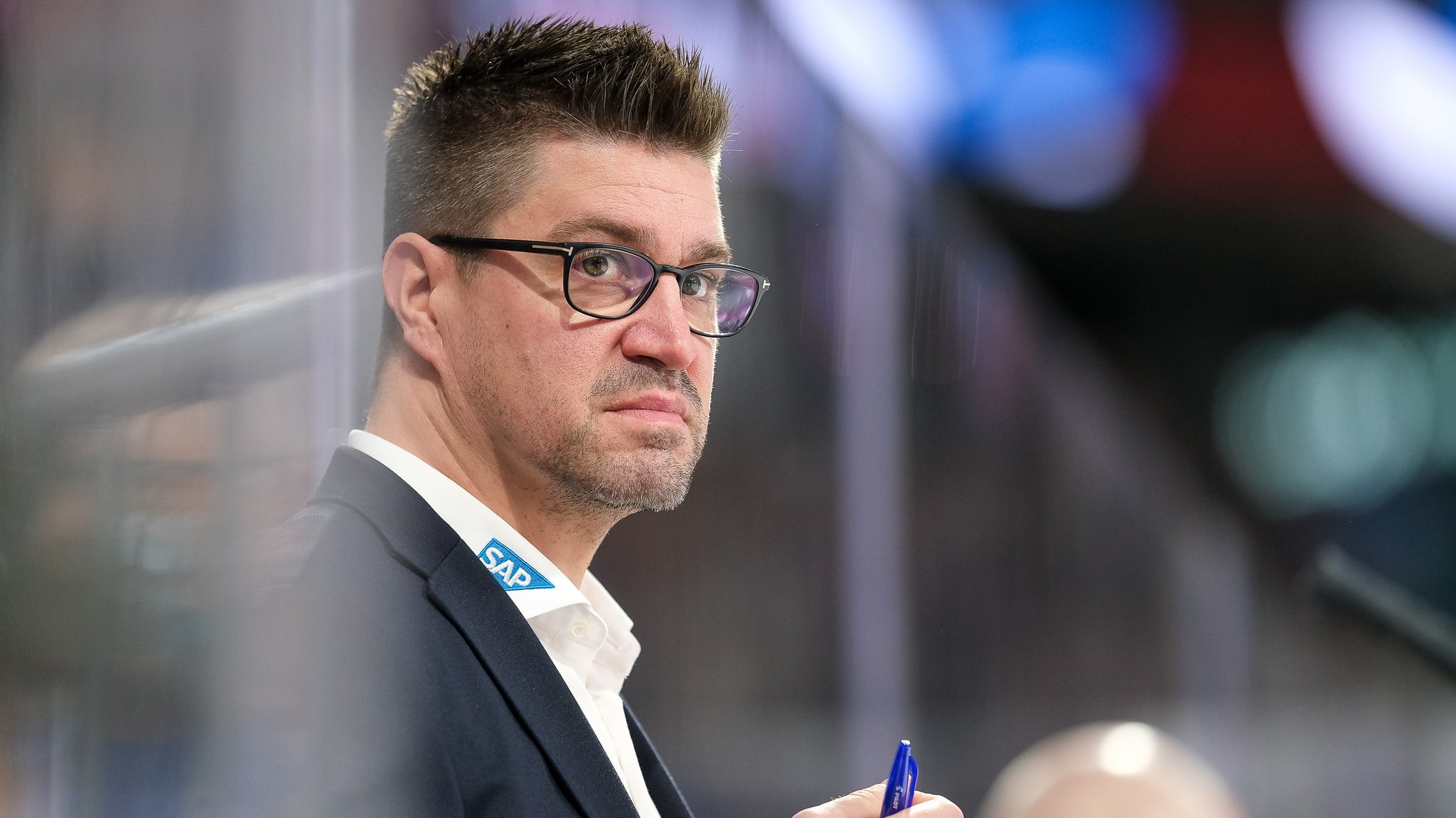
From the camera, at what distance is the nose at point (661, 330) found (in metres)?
0.54

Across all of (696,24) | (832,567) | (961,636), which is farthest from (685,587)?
(961,636)

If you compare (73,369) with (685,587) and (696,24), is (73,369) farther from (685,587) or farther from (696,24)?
(685,587)

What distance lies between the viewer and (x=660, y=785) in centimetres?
59

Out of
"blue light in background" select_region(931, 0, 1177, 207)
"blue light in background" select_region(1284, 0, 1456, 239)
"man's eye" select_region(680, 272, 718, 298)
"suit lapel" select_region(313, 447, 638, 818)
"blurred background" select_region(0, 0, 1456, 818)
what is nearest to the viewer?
"blurred background" select_region(0, 0, 1456, 818)

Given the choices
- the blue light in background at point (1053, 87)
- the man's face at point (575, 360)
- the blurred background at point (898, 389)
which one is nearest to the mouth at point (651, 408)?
the man's face at point (575, 360)

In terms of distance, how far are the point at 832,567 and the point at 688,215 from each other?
45.0 inches

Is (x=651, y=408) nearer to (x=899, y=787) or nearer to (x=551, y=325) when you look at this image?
(x=551, y=325)

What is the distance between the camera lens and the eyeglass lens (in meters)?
0.54

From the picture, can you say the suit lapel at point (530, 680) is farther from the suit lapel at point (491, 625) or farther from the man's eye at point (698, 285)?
the man's eye at point (698, 285)

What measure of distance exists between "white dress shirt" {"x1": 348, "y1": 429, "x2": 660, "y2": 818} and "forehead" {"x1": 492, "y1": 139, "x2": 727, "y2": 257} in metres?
0.11

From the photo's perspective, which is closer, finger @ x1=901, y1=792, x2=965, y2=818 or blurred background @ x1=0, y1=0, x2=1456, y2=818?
blurred background @ x1=0, y1=0, x2=1456, y2=818

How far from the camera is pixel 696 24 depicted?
38.1 inches

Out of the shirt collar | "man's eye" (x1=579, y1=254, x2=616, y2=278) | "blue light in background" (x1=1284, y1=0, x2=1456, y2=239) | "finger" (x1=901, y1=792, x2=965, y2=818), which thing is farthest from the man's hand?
"blue light in background" (x1=1284, y1=0, x2=1456, y2=239)

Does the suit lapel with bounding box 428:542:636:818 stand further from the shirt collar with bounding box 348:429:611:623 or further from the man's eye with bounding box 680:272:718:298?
the man's eye with bounding box 680:272:718:298
